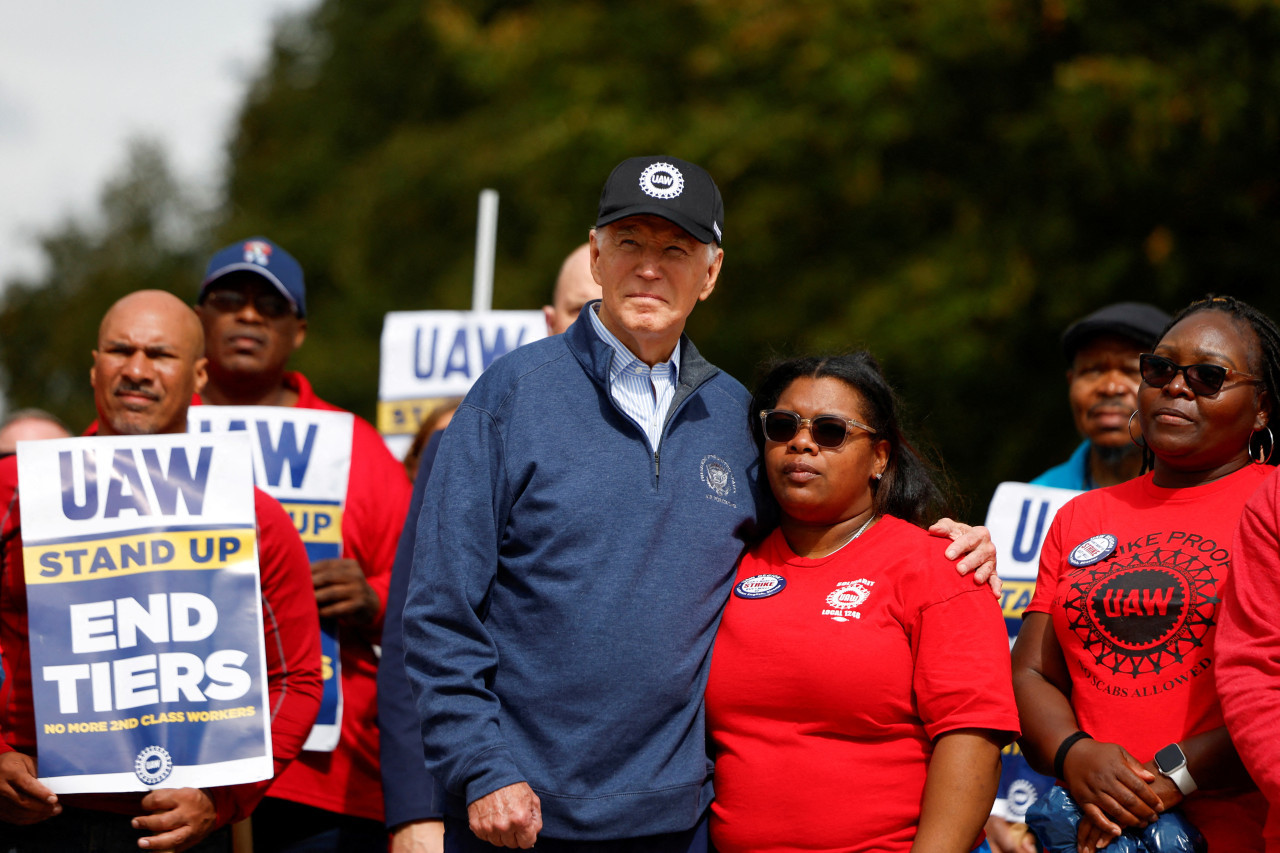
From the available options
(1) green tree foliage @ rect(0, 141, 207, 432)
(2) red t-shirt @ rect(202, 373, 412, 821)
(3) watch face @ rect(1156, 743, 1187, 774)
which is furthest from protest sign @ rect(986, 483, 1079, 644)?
(1) green tree foliage @ rect(0, 141, 207, 432)

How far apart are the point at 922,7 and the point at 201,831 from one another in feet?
27.7

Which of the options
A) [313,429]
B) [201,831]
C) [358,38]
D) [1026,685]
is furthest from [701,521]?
[358,38]

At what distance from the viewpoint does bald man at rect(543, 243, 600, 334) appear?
13.0ft

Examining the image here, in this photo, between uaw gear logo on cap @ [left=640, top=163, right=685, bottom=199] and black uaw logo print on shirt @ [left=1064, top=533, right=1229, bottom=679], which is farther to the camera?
uaw gear logo on cap @ [left=640, top=163, right=685, bottom=199]

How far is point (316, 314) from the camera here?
65.3 ft

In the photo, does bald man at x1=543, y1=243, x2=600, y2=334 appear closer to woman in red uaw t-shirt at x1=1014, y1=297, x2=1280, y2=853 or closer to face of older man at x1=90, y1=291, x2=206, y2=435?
face of older man at x1=90, y1=291, x2=206, y2=435

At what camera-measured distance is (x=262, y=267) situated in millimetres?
4723

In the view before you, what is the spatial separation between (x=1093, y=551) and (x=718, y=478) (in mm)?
845

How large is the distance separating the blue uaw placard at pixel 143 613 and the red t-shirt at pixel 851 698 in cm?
120

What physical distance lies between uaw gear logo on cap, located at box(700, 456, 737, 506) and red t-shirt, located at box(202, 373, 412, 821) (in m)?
1.34

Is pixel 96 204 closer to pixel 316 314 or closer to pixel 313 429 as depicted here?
pixel 316 314

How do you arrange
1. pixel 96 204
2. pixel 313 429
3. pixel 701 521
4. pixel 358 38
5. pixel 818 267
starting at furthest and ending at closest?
pixel 96 204, pixel 358 38, pixel 818 267, pixel 313 429, pixel 701 521

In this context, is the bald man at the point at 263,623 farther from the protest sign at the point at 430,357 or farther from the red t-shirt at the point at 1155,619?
the protest sign at the point at 430,357

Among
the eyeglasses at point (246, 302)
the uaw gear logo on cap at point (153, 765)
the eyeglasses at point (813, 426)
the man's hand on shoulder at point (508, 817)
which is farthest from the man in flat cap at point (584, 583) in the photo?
the eyeglasses at point (246, 302)
